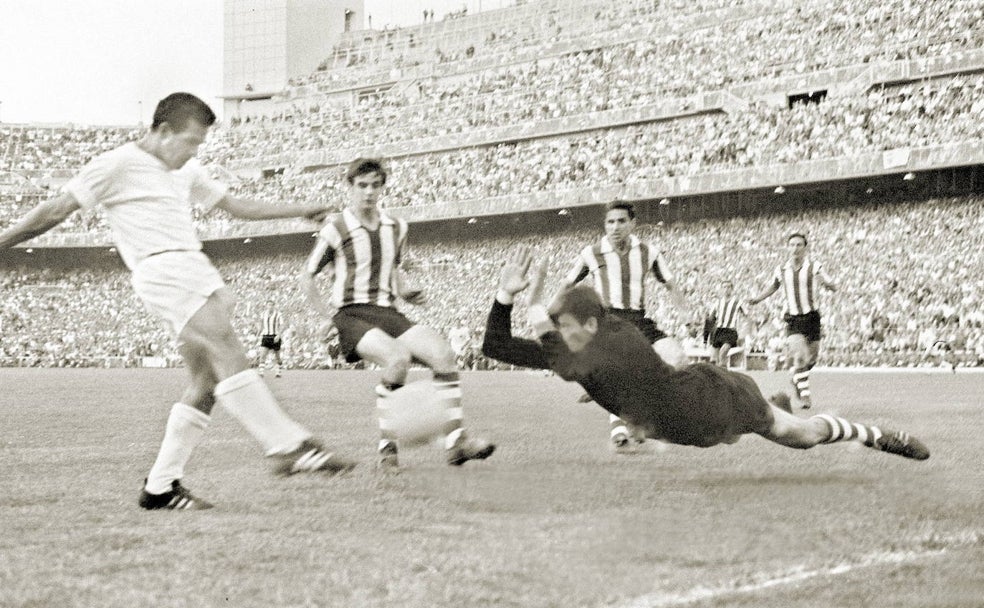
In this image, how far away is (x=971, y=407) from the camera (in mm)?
14375

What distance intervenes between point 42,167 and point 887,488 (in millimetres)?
65419

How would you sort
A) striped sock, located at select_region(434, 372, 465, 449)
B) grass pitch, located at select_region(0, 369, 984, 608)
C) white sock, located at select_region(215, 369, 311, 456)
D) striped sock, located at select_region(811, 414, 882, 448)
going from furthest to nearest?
striped sock, located at select_region(434, 372, 465, 449) → striped sock, located at select_region(811, 414, 882, 448) → white sock, located at select_region(215, 369, 311, 456) → grass pitch, located at select_region(0, 369, 984, 608)

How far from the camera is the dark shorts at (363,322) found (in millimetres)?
7844

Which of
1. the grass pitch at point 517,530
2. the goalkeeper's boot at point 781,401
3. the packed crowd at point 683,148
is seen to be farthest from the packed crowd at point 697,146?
the goalkeeper's boot at point 781,401

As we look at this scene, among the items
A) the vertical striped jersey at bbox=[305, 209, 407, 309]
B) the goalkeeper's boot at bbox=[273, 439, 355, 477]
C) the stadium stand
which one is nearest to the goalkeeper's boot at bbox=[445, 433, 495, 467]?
the vertical striped jersey at bbox=[305, 209, 407, 309]

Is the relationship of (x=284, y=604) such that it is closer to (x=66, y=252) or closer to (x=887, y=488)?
(x=887, y=488)

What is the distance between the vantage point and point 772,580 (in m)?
4.12

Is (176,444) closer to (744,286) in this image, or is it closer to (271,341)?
(271,341)

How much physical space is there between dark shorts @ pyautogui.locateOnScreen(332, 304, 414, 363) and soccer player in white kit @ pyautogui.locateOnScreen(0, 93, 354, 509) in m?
1.80

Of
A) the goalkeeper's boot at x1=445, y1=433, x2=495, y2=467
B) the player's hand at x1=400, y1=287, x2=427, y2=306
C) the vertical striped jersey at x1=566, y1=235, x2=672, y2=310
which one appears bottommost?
the goalkeeper's boot at x1=445, y1=433, x2=495, y2=467

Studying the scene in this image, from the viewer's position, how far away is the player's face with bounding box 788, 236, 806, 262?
14609 millimetres

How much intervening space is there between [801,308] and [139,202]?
11.1m

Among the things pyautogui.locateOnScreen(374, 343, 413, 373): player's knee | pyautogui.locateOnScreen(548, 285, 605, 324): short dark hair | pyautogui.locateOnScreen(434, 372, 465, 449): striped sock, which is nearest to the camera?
pyautogui.locateOnScreen(548, 285, 605, 324): short dark hair

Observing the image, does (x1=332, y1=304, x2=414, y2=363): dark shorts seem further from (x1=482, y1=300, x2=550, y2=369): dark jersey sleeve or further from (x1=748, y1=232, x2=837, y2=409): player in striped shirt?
(x1=748, y1=232, x2=837, y2=409): player in striped shirt
